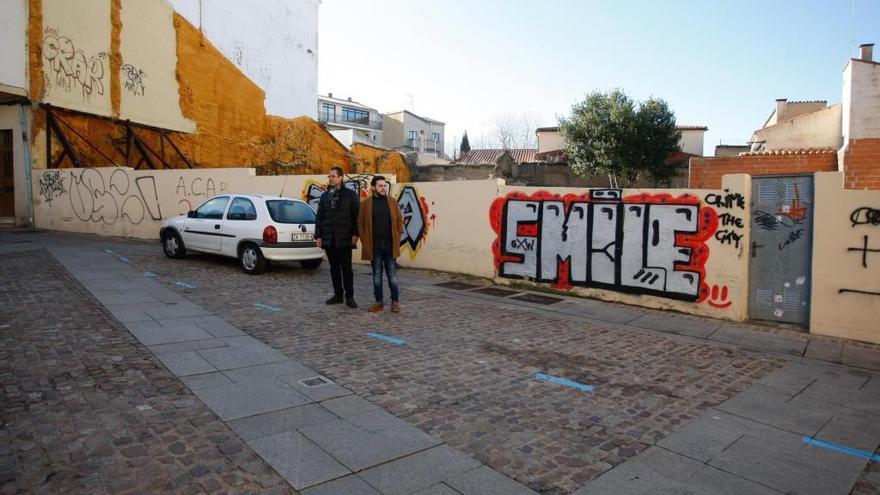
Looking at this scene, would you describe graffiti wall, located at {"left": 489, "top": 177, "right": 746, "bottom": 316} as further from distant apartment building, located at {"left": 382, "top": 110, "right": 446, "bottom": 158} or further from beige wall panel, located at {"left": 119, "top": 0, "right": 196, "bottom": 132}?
distant apartment building, located at {"left": 382, "top": 110, "right": 446, "bottom": 158}

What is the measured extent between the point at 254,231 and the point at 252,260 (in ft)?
1.79

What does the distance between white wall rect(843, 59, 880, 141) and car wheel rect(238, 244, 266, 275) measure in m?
20.4

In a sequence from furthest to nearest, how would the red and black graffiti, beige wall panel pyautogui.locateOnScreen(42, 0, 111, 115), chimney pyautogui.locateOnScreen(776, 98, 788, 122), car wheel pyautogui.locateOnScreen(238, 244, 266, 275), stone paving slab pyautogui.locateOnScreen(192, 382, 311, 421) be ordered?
chimney pyautogui.locateOnScreen(776, 98, 788, 122)
beige wall panel pyautogui.locateOnScreen(42, 0, 111, 115)
car wheel pyautogui.locateOnScreen(238, 244, 266, 275)
the red and black graffiti
stone paving slab pyautogui.locateOnScreen(192, 382, 311, 421)

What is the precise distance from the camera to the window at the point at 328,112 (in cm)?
6738

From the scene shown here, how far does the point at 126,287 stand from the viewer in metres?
8.06

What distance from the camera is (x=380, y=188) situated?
713 centimetres

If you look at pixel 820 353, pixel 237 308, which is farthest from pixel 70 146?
pixel 820 353

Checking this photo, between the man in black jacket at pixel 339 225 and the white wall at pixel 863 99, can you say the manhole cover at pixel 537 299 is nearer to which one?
the man in black jacket at pixel 339 225

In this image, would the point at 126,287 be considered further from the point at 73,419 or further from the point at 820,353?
the point at 820,353

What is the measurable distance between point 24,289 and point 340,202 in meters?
4.60

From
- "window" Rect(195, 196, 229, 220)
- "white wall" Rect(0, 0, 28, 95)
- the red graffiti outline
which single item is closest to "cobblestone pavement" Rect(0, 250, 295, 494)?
"window" Rect(195, 196, 229, 220)

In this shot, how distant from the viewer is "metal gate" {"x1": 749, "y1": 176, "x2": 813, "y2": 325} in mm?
7523

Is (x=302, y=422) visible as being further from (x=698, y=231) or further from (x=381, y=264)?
(x=698, y=231)

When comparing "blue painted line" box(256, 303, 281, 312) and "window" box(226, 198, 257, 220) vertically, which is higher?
"window" box(226, 198, 257, 220)
